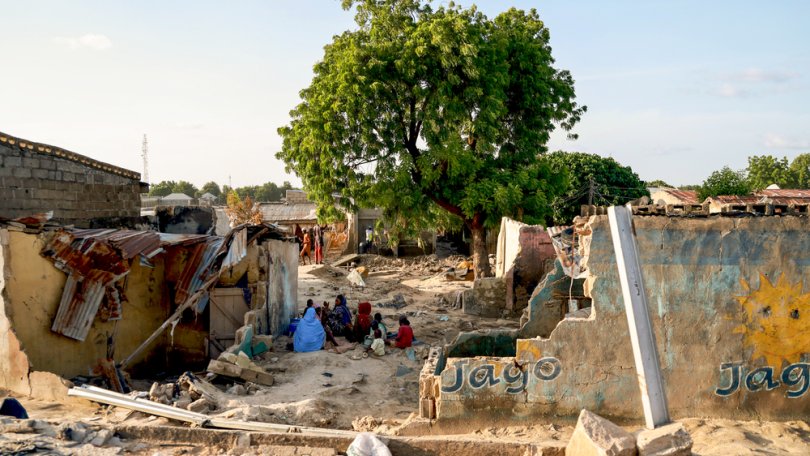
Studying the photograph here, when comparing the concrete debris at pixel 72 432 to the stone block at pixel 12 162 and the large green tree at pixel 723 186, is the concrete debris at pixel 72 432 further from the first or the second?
the large green tree at pixel 723 186

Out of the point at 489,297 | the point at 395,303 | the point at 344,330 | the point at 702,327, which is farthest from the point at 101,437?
the point at 395,303

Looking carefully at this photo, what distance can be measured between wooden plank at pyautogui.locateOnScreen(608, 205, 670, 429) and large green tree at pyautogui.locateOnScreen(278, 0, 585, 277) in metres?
12.6

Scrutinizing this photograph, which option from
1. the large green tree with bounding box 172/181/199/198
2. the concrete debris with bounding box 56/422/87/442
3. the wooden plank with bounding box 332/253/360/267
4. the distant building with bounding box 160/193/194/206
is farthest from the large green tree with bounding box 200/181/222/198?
the concrete debris with bounding box 56/422/87/442

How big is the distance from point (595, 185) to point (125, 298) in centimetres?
2381

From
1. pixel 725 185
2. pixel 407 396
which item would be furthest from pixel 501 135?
pixel 725 185

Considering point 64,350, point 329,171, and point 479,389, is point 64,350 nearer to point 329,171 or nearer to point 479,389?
point 479,389

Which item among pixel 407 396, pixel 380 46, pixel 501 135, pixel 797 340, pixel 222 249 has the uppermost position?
pixel 380 46

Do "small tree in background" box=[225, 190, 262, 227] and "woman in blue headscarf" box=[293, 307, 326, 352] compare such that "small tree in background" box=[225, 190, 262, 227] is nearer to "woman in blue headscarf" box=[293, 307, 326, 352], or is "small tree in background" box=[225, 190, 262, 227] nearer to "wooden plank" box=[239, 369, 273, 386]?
"woman in blue headscarf" box=[293, 307, 326, 352]

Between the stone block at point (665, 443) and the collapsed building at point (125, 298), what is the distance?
7.13 m

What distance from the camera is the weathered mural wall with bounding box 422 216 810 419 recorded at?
6.64m

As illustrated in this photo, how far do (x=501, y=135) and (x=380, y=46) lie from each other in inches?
180

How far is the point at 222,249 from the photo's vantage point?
10930 mm

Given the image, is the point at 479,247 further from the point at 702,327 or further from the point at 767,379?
the point at 767,379

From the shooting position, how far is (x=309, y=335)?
445 inches
